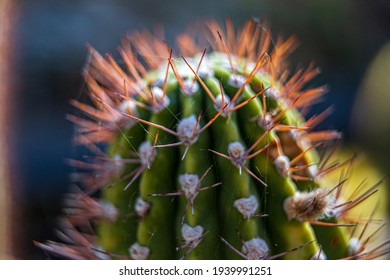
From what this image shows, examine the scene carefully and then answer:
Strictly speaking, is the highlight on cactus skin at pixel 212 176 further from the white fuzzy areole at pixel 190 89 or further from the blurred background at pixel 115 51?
the blurred background at pixel 115 51

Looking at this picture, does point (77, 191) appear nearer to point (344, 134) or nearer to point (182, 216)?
point (182, 216)

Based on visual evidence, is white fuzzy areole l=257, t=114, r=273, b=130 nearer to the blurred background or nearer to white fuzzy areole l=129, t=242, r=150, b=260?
white fuzzy areole l=129, t=242, r=150, b=260

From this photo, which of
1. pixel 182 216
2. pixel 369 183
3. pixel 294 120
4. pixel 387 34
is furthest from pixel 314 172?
pixel 387 34

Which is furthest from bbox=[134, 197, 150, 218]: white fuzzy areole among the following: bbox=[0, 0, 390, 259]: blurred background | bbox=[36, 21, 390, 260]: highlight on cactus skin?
bbox=[0, 0, 390, 259]: blurred background

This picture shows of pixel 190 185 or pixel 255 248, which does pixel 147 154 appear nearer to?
pixel 190 185

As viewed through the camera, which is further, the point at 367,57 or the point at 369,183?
the point at 367,57

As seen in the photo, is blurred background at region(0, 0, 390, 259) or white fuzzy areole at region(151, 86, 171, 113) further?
blurred background at region(0, 0, 390, 259)
